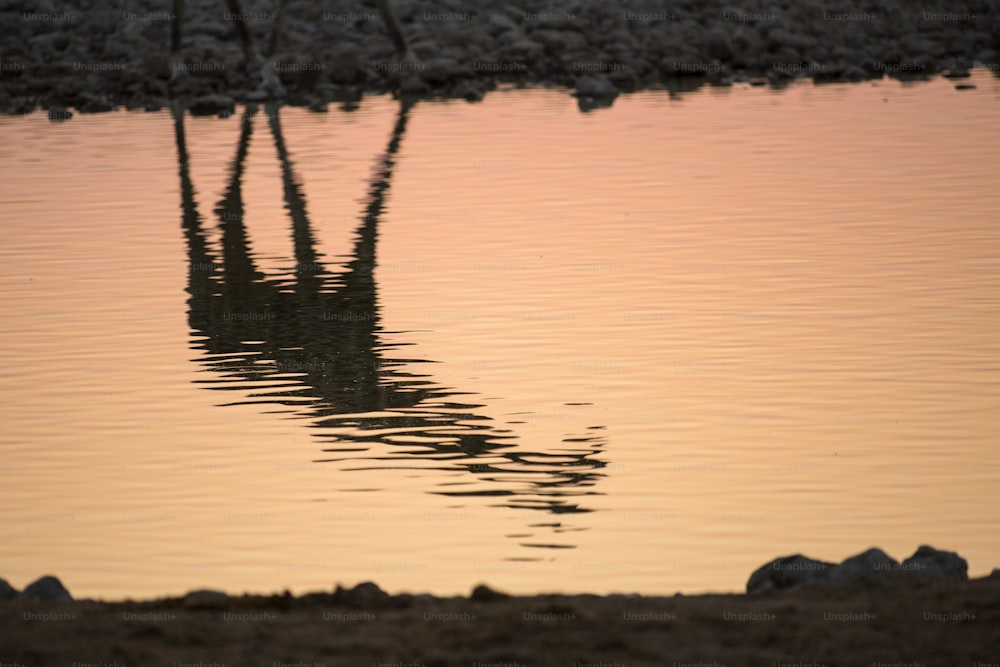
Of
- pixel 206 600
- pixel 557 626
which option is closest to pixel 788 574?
pixel 557 626

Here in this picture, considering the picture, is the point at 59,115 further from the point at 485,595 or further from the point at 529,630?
the point at 529,630

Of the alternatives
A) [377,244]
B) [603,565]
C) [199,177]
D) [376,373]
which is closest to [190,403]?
[376,373]

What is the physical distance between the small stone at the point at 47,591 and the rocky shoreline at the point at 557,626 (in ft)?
0.26

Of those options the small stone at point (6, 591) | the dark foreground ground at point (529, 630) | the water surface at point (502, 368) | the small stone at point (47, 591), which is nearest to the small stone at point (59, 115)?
the water surface at point (502, 368)

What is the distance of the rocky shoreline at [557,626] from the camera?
727 cm

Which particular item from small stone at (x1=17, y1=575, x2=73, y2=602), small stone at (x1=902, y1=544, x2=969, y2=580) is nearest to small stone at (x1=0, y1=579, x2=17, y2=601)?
small stone at (x1=17, y1=575, x2=73, y2=602)

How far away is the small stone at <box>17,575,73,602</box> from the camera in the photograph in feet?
27.8

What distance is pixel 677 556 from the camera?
916 cm

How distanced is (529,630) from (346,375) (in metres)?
6.04

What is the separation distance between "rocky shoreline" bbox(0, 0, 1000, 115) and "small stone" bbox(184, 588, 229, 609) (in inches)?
1105

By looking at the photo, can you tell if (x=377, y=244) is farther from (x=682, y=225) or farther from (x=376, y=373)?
(x=376, y=373)

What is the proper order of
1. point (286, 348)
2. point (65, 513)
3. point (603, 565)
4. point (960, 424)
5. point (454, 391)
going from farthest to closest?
point (286, 348), point (454, 391), point (960, 424), point (65, 513), point (603, 565)

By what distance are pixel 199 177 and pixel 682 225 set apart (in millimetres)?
8259

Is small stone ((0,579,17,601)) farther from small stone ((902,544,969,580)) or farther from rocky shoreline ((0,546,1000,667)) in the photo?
small stone ((902,544,969,580))
